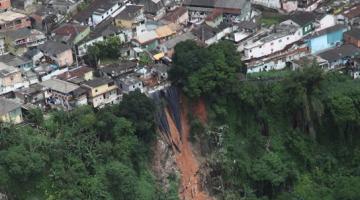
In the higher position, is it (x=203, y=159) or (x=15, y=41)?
(x=15, y=41)

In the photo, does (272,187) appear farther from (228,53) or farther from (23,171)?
(23,171)

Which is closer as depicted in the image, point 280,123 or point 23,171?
point 23,171

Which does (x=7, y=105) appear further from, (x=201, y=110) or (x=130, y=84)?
(x=201, y=110)

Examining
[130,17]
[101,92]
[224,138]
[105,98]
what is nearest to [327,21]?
[224,138]

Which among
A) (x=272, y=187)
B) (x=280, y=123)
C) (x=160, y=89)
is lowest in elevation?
(x=272, y=187)

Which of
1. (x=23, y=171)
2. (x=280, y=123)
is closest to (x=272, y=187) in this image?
(x=280, y=123)

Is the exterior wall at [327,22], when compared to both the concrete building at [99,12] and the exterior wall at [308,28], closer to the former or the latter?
the exterior wall at [308,28]

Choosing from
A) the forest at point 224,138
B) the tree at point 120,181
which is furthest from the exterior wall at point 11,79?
the tree at point 120,181

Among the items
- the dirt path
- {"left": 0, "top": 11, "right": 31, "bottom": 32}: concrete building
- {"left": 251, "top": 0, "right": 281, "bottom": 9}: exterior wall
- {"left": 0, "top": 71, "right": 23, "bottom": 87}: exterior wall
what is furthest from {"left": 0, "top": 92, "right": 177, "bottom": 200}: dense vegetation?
{"left": 251, "top": 0, "right": 281, "bottom": 9}: exterior wall
